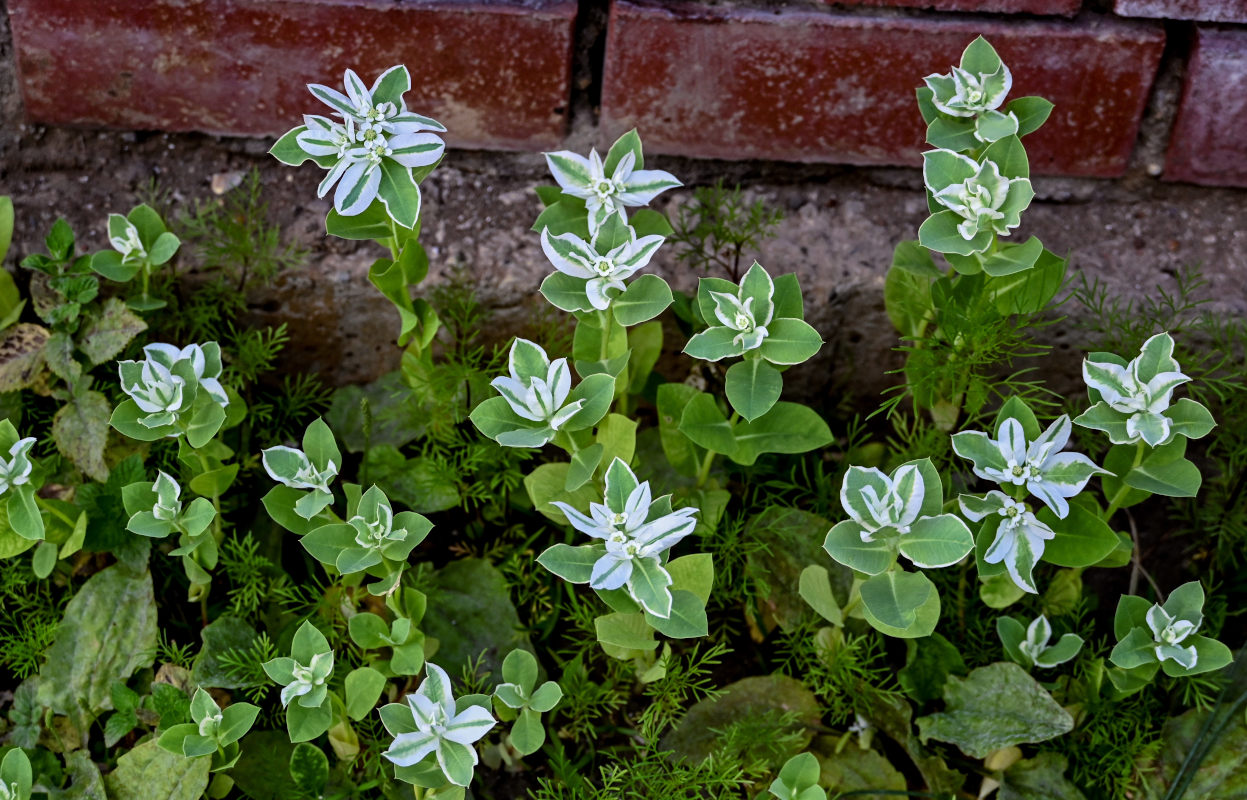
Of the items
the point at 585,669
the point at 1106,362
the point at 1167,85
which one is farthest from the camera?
the point at 1167,85

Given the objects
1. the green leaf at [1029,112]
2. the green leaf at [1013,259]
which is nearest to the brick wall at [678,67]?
the green leaf at [1029,112]

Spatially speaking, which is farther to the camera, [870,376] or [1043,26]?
[870,376]

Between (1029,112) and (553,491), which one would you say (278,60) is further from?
(1029,112)

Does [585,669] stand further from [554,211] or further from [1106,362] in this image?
[1106,362]

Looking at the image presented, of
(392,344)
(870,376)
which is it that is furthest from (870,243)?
(392,344)

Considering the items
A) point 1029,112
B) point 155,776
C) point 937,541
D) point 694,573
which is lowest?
point 155,776

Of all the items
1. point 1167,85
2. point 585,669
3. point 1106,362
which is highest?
point 1167,85

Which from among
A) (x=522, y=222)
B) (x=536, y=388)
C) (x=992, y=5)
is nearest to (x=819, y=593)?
(x=536, y=388)

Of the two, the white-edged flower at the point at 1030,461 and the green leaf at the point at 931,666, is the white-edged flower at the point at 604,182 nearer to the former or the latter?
the white-edged flower at the point at 1030,461
